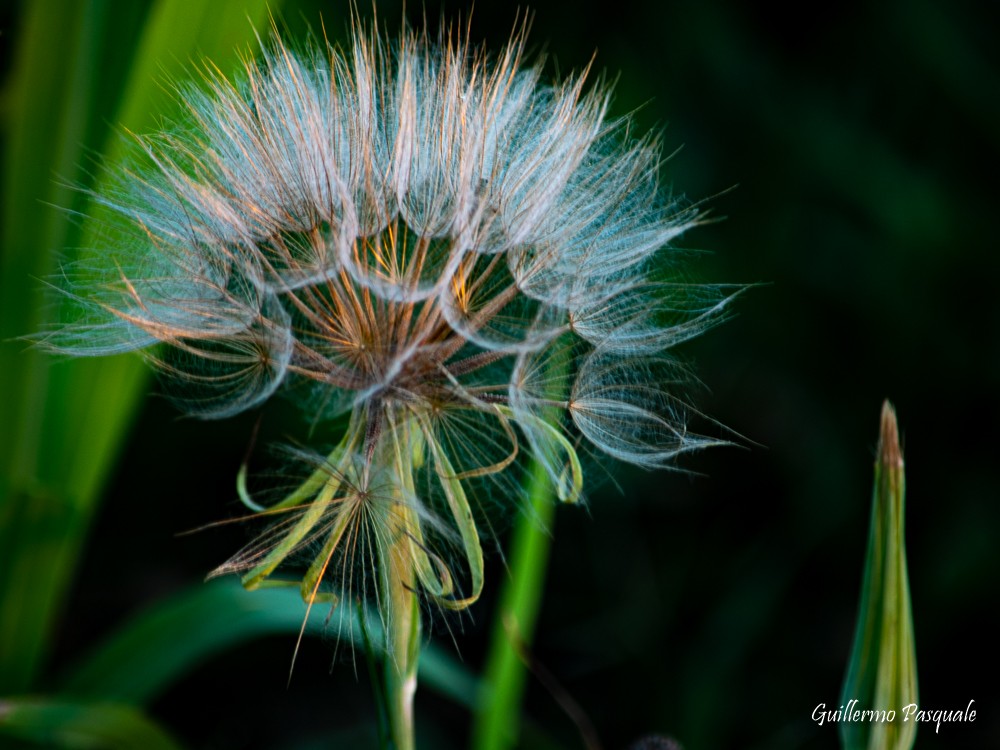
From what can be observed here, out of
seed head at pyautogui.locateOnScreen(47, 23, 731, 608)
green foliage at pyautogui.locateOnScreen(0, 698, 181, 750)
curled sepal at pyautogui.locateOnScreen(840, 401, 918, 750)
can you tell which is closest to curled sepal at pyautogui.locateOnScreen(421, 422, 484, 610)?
seed head at pyautogui.locateOnScreen(47, 23, 731, 608)

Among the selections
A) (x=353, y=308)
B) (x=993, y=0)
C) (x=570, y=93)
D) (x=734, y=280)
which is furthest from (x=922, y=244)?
(x=353, y=308)

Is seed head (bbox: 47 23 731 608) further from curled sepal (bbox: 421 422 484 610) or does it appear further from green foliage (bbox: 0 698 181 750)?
green foliage (bbox: 0 698 181 750)

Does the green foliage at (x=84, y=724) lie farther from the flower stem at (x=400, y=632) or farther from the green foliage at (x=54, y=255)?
the flower stem at (x=400, y=632)

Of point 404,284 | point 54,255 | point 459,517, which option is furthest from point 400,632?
point 54,255

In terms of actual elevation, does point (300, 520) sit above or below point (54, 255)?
below

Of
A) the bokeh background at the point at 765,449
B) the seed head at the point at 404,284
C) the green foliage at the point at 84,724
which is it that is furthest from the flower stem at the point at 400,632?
the bokeh background at the point at 765,449

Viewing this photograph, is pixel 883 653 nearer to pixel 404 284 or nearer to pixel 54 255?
pixel 404 284
